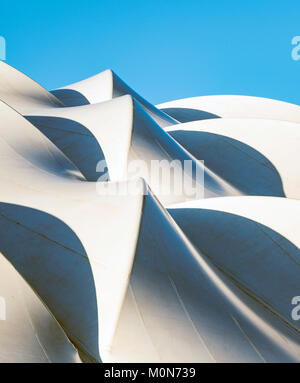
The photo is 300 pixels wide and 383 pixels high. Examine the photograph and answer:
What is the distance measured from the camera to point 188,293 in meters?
12.3

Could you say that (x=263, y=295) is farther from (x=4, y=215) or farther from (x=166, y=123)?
(x=166, y=123)

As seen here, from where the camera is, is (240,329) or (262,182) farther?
(262,182)

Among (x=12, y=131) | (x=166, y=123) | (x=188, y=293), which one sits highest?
(x=166, y=123)

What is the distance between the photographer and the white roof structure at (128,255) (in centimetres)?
1082

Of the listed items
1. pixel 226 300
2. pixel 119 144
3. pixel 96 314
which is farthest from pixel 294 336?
pixel 119 144

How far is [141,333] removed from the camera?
10828 mm

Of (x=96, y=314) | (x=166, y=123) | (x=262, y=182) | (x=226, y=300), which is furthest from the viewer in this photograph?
(x=166, y=123)

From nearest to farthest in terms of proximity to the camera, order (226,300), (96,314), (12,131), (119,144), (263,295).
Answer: (96,314) → (226,300) → (263,295) → (12,131) → (119,144)

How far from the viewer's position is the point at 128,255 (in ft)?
38.9

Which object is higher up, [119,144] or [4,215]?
[119,144]

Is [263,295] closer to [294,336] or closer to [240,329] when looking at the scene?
[294,336]

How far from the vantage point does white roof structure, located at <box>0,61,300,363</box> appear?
35.5ft

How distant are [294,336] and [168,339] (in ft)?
17.9

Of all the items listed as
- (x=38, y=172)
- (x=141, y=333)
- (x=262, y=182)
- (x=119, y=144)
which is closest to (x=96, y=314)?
(x=141, y=333)
